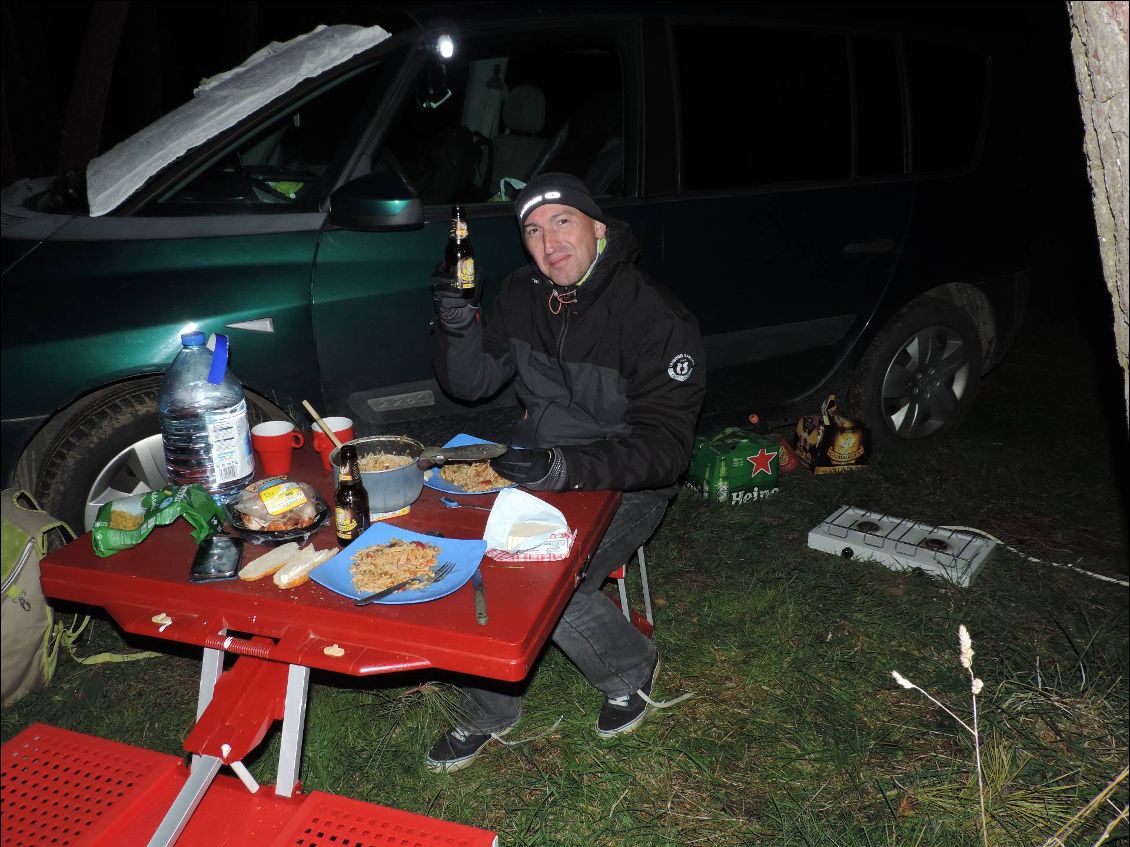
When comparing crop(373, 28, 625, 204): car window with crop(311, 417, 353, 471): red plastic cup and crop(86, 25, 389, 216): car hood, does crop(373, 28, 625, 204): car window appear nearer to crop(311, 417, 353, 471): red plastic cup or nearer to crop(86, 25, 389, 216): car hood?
crop(86, 25, 389, 216): car hood

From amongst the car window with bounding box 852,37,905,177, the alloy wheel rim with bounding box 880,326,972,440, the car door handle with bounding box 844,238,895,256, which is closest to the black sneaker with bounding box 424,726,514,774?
the car door handle with bounding box 844,238,895,256

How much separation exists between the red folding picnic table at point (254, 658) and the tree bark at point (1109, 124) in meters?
1.09

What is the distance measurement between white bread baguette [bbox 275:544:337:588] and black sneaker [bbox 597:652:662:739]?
1.32m

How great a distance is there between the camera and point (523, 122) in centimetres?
368

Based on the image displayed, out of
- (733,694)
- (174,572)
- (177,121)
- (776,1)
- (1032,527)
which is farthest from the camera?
(1032,527)

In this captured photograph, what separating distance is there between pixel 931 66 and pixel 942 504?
2.28 metres

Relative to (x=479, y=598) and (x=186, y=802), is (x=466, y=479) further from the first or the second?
(x=186, y=802)

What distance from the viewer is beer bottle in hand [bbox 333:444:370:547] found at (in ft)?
6.11

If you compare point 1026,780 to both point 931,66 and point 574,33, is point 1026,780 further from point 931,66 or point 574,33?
point 931,66

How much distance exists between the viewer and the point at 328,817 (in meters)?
1.82

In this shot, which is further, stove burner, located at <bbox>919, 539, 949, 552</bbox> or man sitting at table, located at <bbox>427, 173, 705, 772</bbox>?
stove burner, located at <bbox>919, 539, 949, 552</bbox>

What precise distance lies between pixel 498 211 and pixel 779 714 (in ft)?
6.92

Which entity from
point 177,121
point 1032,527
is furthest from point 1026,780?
point 177,121

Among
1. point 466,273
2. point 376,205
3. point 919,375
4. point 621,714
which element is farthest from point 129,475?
point 919,375
